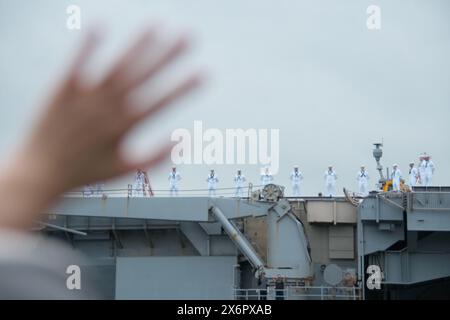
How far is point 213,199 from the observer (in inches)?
845

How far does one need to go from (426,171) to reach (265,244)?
647 cm

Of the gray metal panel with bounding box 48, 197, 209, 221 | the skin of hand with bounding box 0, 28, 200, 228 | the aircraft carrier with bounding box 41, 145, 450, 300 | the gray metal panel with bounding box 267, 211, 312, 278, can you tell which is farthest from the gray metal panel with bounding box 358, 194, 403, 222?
the skin of hand with bounding box 0, 28, 200, 228

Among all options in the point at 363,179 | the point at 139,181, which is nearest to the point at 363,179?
the point at 363,179

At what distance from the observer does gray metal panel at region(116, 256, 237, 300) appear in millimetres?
21609

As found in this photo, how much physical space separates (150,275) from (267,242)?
11.2ft

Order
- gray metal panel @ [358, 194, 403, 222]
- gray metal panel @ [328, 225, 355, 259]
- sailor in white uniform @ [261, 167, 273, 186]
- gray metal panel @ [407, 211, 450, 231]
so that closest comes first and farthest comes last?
gray metal panel @ [407, 211, 450, 231] → gray metal panel @ [358, 194, 403, 222] → gray metal panel @ [328, 225, 355, 259] → sailor in white uniform @ [261, 167, 273, 186]

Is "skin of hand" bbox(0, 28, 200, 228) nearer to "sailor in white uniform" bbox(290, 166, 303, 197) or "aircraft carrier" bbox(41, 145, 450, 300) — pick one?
"aircraft carrier" bbox(41, 145, 450, 300)

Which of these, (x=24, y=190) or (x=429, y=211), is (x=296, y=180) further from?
(x=24, y=190)

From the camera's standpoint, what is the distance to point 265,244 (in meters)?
22.7

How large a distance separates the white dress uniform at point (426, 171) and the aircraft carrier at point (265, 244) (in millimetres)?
3508

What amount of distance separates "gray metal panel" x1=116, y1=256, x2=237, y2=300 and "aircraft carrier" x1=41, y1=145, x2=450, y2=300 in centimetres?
3

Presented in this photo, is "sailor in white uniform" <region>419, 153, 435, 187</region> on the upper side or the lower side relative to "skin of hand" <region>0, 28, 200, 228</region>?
upper
